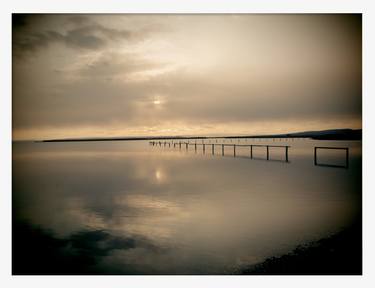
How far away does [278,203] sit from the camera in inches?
517

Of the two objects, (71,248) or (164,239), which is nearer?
(71,248)

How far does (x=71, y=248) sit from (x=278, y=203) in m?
8.55

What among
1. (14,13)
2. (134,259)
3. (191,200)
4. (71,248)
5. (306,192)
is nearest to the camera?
(134,259)

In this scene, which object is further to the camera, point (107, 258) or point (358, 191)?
point (358, 191)

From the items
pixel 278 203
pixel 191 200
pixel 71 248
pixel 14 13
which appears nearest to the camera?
pixel 71 248

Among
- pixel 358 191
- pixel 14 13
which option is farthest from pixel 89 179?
pixel 358 191

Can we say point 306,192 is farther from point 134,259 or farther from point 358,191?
point 134,259

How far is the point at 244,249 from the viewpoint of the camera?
26.0 feet

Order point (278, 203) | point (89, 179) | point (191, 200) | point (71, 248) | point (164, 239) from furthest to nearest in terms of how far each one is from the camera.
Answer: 1. point (89, 179)
2. point (191, 200)
3. point (278, 203)
4. point (164, 239)
5. point (71, 248)

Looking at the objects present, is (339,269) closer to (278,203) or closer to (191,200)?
(278,203)

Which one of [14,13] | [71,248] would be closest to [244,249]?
[71,248]
